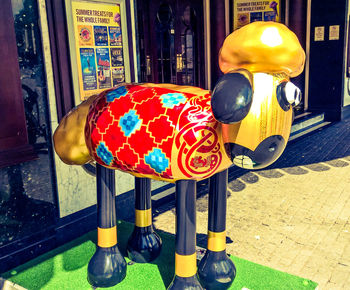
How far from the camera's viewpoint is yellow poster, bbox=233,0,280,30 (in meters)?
6.82

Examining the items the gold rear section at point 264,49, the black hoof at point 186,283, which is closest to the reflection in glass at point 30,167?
the black hoof at point 186,283

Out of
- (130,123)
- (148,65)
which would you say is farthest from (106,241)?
(148,65)

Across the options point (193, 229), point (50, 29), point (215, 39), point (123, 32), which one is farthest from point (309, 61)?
point (193, 229)

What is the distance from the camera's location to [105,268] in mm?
2688

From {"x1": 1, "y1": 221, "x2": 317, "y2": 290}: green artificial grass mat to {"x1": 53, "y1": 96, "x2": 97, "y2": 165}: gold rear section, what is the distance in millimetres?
909

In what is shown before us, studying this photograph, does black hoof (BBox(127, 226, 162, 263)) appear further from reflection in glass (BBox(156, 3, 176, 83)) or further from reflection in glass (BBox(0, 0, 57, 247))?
reflection in glass (BBox(156, 3, 176, 83))

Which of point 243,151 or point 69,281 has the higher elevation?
point 243,151

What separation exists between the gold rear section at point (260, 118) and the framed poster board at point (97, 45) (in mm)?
1993

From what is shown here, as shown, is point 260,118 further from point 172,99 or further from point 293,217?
point 293,217

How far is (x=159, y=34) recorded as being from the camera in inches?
207

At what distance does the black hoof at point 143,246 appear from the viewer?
303 centimetres

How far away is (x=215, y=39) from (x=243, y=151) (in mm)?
4325

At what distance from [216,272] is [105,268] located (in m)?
0.78

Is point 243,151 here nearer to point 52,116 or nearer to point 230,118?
point 230,118
